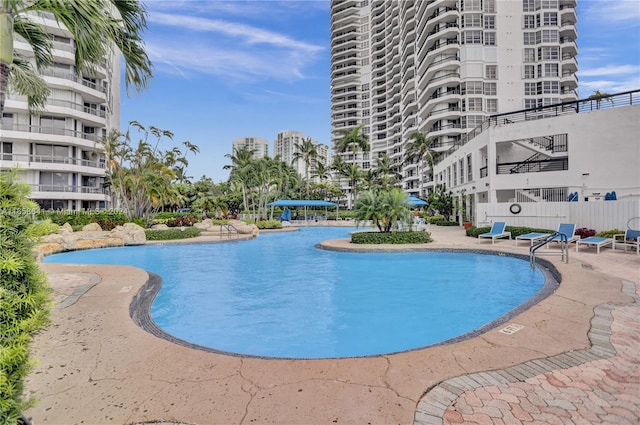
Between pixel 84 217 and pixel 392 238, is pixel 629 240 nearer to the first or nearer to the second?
pixel 392 238

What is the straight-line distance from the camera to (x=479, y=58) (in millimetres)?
47344

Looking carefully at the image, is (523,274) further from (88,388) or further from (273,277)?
(88,388)

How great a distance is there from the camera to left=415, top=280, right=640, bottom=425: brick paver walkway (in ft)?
8.45

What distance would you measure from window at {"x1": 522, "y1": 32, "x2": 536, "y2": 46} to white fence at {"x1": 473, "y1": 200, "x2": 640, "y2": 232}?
139 ft

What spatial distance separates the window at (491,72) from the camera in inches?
1870

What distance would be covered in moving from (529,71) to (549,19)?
7.33m

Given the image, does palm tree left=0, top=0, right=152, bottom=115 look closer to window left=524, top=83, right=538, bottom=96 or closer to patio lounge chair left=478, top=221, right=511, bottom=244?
patio lounge chair left=478, top=221, right=511, bottom=244

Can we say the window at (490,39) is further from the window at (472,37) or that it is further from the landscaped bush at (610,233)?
the landscaped bush at (610,233)

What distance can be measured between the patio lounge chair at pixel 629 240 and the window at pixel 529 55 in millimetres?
45868

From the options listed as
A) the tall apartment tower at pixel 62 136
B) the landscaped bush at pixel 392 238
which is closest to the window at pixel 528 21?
the landscaped bush at pixel 392 238

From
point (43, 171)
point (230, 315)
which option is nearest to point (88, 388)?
point (230, 315)

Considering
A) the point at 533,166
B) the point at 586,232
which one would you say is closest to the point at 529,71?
the point at 533,166

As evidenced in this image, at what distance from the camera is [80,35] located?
462cm

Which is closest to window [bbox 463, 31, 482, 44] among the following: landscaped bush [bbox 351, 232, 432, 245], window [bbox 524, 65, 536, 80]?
window [bbox 524, 65, 536, 80]
